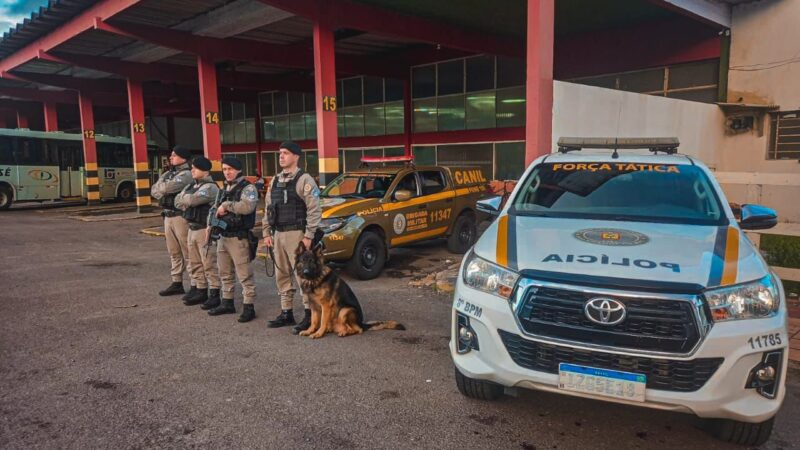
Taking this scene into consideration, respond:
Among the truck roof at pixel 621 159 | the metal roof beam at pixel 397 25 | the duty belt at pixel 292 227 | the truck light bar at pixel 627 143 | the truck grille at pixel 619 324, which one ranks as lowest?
the truck grille at pixel 619 324

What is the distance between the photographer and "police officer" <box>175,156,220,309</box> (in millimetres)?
5871

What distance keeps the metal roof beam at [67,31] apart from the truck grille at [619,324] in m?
12.2

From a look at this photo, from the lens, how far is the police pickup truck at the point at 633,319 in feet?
8.73

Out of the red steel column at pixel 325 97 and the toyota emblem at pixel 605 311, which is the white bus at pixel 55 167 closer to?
the red steel column at pixel 325 97

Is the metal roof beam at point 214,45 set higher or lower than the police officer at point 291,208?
higher

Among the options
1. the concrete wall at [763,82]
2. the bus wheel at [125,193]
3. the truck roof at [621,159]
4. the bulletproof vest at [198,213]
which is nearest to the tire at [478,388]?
the truck roof at [621,159]

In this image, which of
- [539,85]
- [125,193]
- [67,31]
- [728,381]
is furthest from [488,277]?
[125,193]

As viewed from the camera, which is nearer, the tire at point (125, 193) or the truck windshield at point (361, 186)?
the truck windshield at point (361, 186)

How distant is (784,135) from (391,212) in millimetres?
10347

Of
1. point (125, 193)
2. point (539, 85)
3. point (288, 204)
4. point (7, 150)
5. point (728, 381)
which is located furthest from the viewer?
point (125, 193)

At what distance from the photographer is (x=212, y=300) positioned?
6035 mm

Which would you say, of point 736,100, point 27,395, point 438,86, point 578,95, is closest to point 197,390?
point 27,395

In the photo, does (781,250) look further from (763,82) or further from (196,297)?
(763,82)

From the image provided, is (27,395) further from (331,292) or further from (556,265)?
(556,265)
